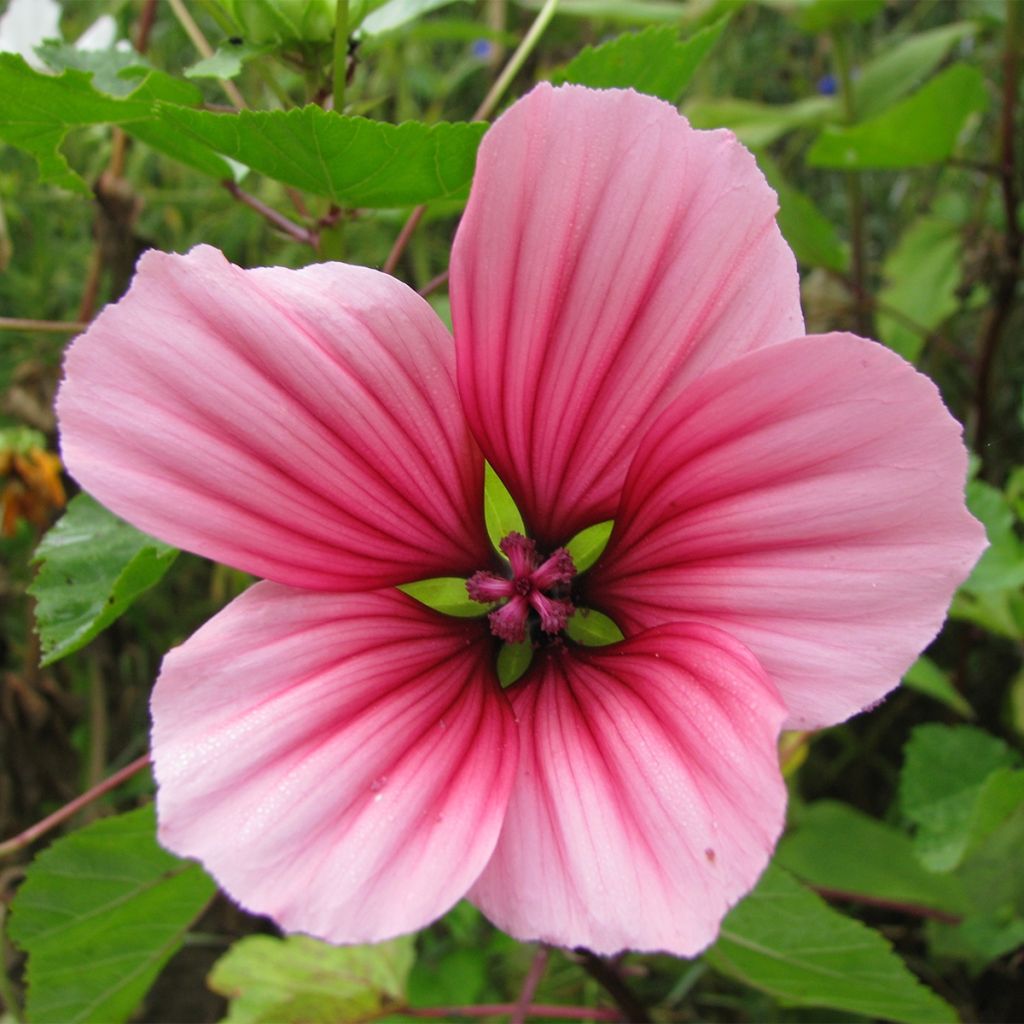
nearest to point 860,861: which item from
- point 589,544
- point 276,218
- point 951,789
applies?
point 951,789

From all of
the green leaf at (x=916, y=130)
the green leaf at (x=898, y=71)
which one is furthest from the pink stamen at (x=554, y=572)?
the green leaf at (x=898, y=71)

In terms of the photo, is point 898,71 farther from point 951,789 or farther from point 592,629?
point 592,629

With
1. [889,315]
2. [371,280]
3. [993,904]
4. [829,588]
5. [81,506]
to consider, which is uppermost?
[371,280]

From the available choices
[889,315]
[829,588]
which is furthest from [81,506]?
[889,315]

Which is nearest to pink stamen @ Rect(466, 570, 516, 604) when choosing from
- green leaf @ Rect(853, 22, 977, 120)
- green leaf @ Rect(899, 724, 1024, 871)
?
green leaf @ Rect(899, 724, 1024, 871)

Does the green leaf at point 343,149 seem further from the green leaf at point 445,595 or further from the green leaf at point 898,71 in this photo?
the green leaf at point 898,71

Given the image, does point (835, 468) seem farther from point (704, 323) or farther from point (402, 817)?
point (402, 817)
